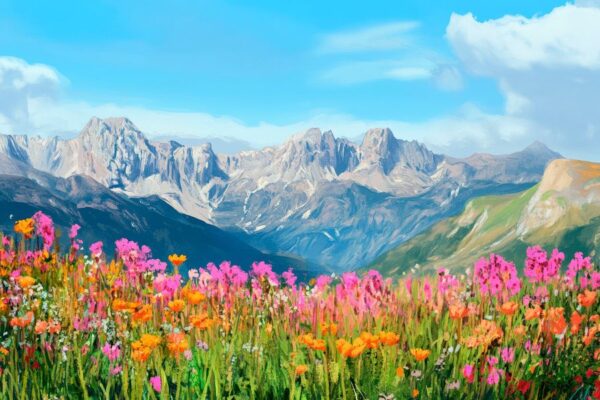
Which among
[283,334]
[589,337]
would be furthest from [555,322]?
[283,334]

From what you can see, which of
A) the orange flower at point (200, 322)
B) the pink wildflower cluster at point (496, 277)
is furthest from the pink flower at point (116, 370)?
the pink wildflower cluster at point (496, 277)

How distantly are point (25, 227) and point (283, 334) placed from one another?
510 cm

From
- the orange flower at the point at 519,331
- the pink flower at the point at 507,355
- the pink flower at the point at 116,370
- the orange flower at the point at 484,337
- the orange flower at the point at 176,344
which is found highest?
the orange flower at the point at 484,337

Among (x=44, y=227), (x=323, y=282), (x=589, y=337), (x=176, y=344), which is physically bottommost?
(x=176, y=344)

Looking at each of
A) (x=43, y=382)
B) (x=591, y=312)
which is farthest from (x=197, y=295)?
(x=591, y=312)

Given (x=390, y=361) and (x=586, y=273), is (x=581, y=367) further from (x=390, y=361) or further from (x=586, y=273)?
(x=586, y=273)

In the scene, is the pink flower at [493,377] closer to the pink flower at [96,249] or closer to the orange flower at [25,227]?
the pink flower at [96,249]

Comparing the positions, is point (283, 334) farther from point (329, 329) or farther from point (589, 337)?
point (589, 337)

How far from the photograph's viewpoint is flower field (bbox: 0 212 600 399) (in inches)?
191

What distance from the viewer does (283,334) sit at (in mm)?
6457

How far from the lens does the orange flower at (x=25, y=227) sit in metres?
9.08

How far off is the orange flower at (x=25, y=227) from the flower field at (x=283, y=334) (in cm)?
4

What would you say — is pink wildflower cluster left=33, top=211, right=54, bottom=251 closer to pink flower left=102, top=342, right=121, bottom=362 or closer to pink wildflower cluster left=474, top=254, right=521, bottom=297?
pink flower left=102, top=342, right=121, bottom=362

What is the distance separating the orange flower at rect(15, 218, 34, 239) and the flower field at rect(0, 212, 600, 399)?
0.12ft
